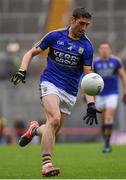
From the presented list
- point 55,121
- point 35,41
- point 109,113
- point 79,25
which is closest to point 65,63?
point 79,25

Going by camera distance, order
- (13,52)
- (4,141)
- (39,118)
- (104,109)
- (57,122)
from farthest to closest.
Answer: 1. (13,52)
2. (39,118)
3. (4,141)
4. (104,109)
5. (57,122)

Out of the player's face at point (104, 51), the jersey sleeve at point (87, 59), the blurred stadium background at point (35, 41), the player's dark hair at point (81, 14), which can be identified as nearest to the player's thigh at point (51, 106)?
the jersey sleeve at point (87, 59)

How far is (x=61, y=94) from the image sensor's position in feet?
34.2

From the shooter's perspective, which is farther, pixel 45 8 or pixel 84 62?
pixel 45 8

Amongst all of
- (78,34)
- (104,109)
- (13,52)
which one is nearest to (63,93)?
(78,34)

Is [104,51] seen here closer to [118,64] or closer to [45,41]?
[118,64]

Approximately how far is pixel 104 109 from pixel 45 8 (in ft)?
75.2

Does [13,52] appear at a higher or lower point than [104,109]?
higher

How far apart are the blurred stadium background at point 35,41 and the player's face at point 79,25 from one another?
20.6 metres

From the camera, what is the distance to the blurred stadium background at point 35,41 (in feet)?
105

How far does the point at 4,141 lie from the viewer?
3069cm

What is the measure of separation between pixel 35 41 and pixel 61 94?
92.0 feet

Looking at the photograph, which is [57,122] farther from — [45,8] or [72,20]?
[45,8]

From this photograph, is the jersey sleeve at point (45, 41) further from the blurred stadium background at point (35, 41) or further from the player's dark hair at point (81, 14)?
the blurred stadium background at point (35, 41)
